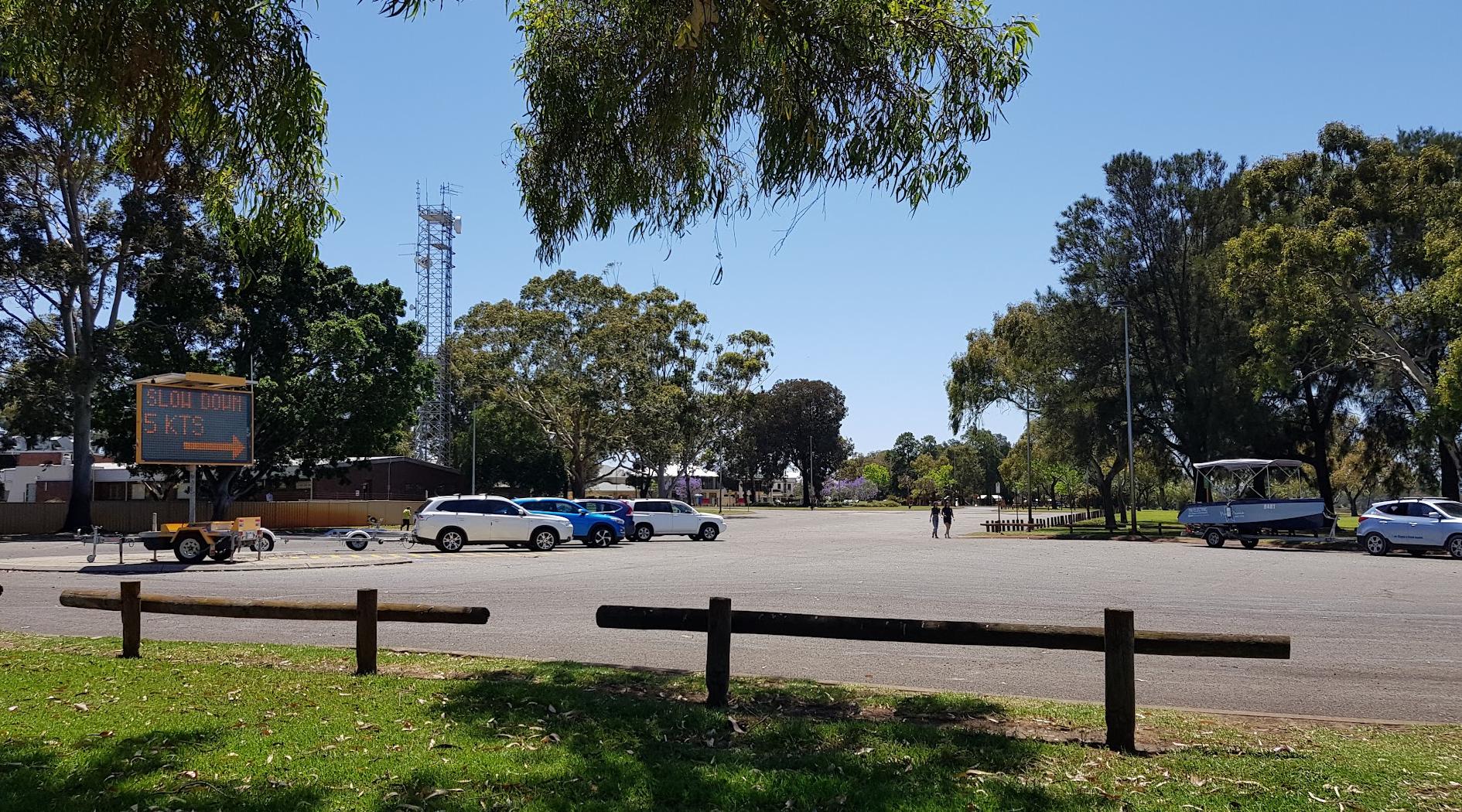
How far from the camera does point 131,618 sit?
9812 millimetres

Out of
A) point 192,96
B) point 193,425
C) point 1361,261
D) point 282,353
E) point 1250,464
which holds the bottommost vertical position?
point 1250,464

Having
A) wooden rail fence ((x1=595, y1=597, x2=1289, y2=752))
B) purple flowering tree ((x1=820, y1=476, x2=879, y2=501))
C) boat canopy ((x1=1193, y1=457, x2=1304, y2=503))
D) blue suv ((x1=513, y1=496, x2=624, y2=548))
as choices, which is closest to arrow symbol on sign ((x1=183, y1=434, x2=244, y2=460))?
blue suv ((x1=513, y1=496, x2=624, y2=548))

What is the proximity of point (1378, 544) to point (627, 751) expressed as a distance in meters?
30.5

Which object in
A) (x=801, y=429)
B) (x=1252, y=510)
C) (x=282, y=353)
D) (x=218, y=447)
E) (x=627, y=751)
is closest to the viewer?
(x=627, y=751)

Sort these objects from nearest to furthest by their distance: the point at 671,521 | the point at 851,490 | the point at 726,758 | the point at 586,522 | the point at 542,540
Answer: the point at 726,758 < the point at 542,540 < the point at 586,522 < the point at 671,521 < the point at 851,490

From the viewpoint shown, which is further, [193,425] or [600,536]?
[600,536]

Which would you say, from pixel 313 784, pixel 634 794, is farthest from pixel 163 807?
pixel 634 794

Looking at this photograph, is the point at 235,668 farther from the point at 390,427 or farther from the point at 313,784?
the point at 390,427

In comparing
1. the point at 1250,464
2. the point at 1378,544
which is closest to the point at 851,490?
the point at 1250,464

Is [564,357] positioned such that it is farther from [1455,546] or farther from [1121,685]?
[1121,685]

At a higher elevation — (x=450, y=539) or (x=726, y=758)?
(x=726, y=758)

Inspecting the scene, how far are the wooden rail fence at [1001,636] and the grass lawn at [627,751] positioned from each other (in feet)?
1.04

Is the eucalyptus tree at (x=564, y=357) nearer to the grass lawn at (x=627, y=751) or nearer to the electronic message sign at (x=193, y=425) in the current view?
the electronic message sign at (x=193, y=425)

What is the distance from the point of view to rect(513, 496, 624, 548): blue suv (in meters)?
33.5
